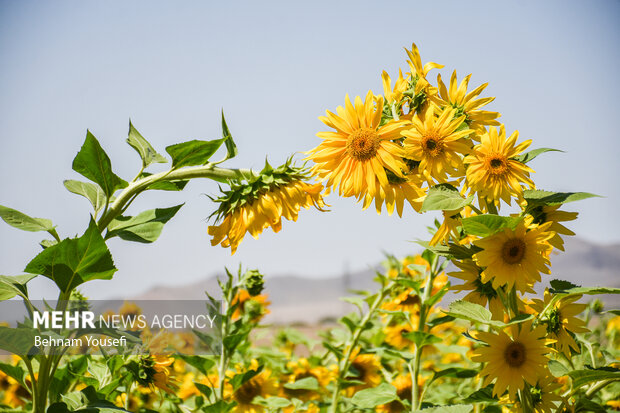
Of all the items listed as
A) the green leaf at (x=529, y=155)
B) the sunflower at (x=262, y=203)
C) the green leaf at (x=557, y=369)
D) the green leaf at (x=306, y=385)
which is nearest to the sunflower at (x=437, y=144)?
the green leaf at (x=529, y=155)

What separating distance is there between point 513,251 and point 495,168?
0.15 metres

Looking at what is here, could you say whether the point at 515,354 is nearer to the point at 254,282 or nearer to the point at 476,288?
the point at 476,288

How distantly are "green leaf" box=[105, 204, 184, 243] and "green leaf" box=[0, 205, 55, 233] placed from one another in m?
0.12

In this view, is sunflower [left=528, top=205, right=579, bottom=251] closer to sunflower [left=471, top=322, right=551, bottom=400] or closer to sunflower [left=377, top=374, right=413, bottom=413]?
sunflower [left=471, top=322, right=551, bottom=400]

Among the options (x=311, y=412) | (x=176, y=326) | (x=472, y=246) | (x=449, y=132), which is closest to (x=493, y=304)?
(x=472, y=246)

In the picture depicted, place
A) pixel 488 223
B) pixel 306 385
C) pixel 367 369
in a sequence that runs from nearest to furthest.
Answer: pixel 488 223, pixel 306 385, pixel 367 369

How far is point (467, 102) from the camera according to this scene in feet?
3.53

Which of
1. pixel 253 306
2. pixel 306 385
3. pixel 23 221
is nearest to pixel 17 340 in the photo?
pixel 23 221

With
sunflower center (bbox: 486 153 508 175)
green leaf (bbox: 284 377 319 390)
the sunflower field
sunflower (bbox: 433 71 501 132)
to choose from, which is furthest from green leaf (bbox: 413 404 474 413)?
green leaf (bbox: 284 377 319 390)

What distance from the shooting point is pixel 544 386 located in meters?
1.12

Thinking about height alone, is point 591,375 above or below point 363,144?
below

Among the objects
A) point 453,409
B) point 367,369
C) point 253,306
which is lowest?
point 453,409

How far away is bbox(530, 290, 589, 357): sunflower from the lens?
110 centimetres

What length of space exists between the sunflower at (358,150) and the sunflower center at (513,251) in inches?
9.3
